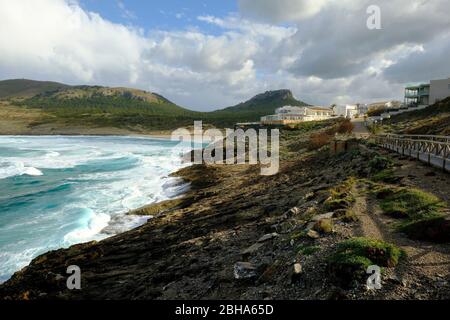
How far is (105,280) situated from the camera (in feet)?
34.5

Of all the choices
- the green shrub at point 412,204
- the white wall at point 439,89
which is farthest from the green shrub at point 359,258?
the white wall at point 439,89

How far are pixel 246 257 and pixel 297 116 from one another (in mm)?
A: 84708

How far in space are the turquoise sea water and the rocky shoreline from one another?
10.0ft

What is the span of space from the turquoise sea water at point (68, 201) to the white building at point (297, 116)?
45.5 metres

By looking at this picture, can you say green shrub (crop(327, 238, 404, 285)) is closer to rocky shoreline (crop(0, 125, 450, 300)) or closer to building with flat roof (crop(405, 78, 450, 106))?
rocky shoreline (crop(0, 125, 450, 300))

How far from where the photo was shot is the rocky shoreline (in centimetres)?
649

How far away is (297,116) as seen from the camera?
90562mm

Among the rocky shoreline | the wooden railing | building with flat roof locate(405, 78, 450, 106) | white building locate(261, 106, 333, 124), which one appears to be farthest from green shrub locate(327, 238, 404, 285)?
white building locate(261, 106, 333, 124)

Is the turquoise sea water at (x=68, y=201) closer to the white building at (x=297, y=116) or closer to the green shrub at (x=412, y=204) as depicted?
the green shrub at (x=412, y=204)

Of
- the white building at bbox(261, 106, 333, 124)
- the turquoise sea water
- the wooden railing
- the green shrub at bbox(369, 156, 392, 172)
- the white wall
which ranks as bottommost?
the turquoise sea water

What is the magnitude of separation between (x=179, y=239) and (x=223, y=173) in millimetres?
17246
